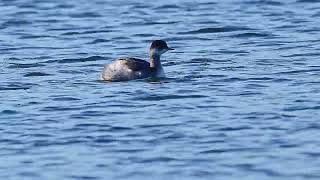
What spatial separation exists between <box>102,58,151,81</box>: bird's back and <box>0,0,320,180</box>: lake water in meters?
0.23

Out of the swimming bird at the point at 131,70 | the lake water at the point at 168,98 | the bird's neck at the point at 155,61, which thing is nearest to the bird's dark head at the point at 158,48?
the bird's neck at the point at 155,61

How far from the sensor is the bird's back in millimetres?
21562

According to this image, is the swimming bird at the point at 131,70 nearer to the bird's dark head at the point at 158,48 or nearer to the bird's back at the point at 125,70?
the bird's back at the point at 125,70

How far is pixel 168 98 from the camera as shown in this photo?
19.8m

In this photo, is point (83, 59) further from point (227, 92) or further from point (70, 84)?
point (227, 92)

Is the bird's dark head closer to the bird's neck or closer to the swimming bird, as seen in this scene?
the bird's neck

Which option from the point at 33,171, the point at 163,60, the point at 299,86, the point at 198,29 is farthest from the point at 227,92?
the point at 198,29

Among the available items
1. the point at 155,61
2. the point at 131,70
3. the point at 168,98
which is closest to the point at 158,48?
the point at 155,61

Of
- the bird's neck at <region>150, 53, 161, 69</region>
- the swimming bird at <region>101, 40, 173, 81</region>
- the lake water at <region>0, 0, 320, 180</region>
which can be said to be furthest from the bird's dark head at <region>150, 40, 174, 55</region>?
the lake water at <region>0, 0, 320, 180</region>

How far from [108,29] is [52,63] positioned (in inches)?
225

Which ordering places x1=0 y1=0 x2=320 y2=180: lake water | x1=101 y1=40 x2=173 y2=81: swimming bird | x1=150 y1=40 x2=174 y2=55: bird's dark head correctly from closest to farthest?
x1=0 y1=0 x2=320 y2=180: lake water → x1=101 y1=40 x2=173 y2=81: swimming bird → x1=150 y1=40 x2=174 y2=55: bird's dark head

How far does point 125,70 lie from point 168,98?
195 cm

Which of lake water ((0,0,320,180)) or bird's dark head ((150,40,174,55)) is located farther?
bird's dark head ((150,40,174,55))

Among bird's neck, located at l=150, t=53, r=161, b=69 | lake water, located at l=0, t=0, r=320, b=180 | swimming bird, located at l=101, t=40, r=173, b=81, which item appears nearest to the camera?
lake water, located at l=0, t=0, r=320, b=180
